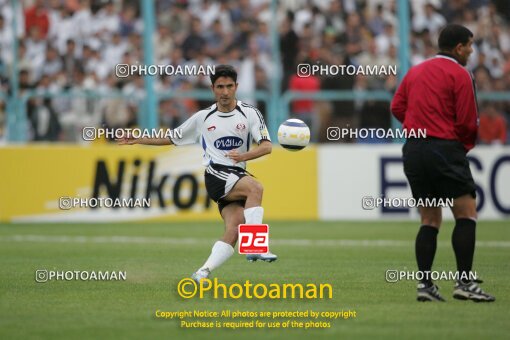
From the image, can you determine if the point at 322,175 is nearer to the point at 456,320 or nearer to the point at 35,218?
the point at 35,218

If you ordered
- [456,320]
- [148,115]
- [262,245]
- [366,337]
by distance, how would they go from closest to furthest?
[366,337]
[456,320]
[262,245]
[148,115]

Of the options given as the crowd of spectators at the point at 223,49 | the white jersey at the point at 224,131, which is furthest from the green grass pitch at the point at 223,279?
the crowd of spectators at the point at 223,49

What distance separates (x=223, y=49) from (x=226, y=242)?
37.6 feet

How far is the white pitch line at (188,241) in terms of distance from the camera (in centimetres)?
1627

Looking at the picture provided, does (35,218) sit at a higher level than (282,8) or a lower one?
lower

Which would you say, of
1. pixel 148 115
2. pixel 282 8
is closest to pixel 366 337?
pixel 148 115

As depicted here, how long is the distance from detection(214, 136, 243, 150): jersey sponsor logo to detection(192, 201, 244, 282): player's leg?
0.57 m

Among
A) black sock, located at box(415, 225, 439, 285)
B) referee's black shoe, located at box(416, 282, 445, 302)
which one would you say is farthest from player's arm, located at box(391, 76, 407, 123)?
referee's black shoe, located at box(416, 282, 445, 302)

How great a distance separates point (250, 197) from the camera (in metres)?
11.0

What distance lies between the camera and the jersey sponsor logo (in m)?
11.1

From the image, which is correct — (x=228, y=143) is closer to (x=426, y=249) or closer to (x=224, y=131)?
(x=224, y=131)

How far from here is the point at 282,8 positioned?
22.3 m

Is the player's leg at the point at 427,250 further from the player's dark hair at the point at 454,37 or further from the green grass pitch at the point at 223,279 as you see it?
the player's dark hair at the point at 454,37

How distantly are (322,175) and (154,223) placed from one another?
10.8 ft
